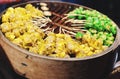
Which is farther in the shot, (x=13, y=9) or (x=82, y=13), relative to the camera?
(x=82, y=13)

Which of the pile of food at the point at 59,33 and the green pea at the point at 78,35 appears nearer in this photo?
the pile of food at the point at 59,33

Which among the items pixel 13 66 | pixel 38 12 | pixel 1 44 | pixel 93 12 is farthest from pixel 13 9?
pixel 93 12

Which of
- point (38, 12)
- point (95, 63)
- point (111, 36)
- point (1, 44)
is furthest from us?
point (38, 12)

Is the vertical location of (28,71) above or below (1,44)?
below

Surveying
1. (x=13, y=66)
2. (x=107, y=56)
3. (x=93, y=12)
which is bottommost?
(x=13, y=66)

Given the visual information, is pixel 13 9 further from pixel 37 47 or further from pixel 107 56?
pixel 107 56

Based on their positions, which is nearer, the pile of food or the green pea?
the pile of food

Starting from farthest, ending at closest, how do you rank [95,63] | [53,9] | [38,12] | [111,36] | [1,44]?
[53,9] → [38,12] → [111,36] → [1,44] → [95,63]
